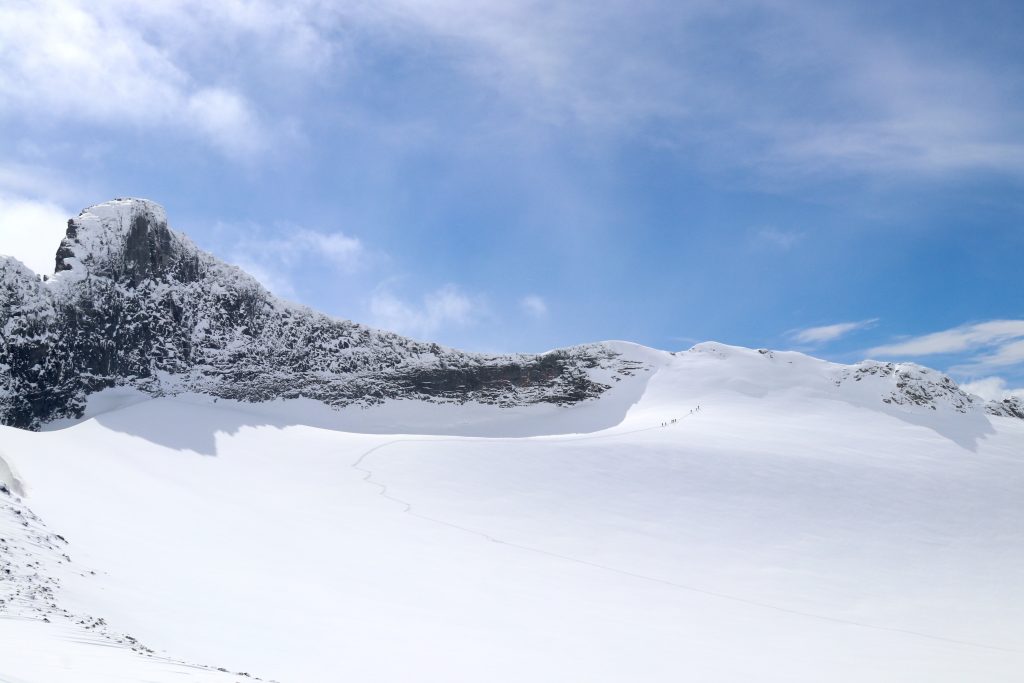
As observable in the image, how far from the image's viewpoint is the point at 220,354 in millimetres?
31625

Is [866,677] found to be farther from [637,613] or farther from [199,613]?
[199,613]

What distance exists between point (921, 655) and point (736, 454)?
12.3 m

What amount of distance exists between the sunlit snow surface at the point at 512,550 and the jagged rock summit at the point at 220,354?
1818mm

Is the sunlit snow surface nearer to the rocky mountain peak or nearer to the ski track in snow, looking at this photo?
the ski track in snow

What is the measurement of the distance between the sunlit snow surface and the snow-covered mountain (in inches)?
3.2

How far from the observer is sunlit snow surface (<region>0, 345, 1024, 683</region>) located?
9258mm

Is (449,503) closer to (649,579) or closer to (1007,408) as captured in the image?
(649,579)

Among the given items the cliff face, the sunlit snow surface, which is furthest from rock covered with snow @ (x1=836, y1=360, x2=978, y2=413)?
the cliff face

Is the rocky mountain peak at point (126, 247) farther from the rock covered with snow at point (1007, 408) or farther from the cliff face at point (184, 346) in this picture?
the rock covered with snow at point (1007, 408)

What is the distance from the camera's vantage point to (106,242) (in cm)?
2930

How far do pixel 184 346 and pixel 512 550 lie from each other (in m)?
21.2

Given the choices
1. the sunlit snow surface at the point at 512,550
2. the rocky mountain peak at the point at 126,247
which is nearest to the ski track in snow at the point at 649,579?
the sunlit snow surface at the point at 512,550

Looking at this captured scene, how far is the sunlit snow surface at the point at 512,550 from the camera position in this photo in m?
9.26

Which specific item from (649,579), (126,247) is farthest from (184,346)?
(649,579)
